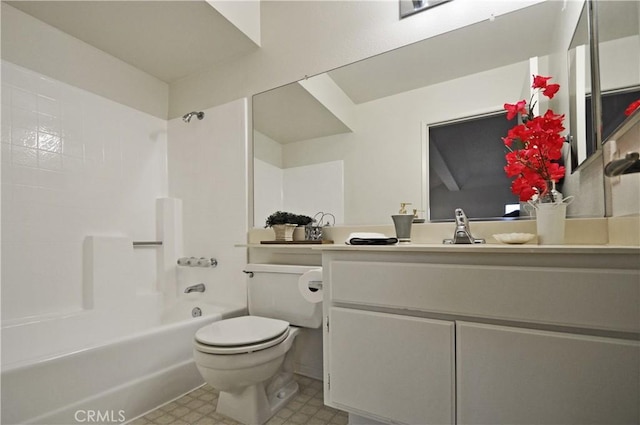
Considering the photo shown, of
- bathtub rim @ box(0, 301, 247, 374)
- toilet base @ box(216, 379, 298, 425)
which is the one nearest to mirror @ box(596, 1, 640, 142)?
toilet base @ box(216, 379, 298, 425)

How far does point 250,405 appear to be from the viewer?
1381 mm

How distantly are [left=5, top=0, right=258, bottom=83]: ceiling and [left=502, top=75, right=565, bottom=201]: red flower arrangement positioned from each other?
1.79 metres

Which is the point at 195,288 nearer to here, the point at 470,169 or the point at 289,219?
the point at 289,219

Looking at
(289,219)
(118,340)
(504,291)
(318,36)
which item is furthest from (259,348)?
(318,36)

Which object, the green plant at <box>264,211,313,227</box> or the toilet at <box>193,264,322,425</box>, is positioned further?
the green plant at <box>264,211,313,227</box>

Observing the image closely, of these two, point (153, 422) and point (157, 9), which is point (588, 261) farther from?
point (157, 9)

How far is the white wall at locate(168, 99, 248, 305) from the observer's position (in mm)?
2156

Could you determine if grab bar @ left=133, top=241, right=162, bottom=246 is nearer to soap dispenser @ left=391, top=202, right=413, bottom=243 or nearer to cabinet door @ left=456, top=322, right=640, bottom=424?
soap dispenser @ left=391, top=202, right=413, bottom=243

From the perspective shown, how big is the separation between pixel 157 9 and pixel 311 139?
116 centimetres

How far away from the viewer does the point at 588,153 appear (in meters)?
1.06

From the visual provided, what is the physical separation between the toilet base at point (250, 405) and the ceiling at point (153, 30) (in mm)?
2109

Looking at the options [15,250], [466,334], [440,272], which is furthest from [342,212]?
[15,250]

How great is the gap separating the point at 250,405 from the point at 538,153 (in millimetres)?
1645

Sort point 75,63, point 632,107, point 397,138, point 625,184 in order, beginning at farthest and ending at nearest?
point 75,63, point 397,138, point 625,184, point 632,107
